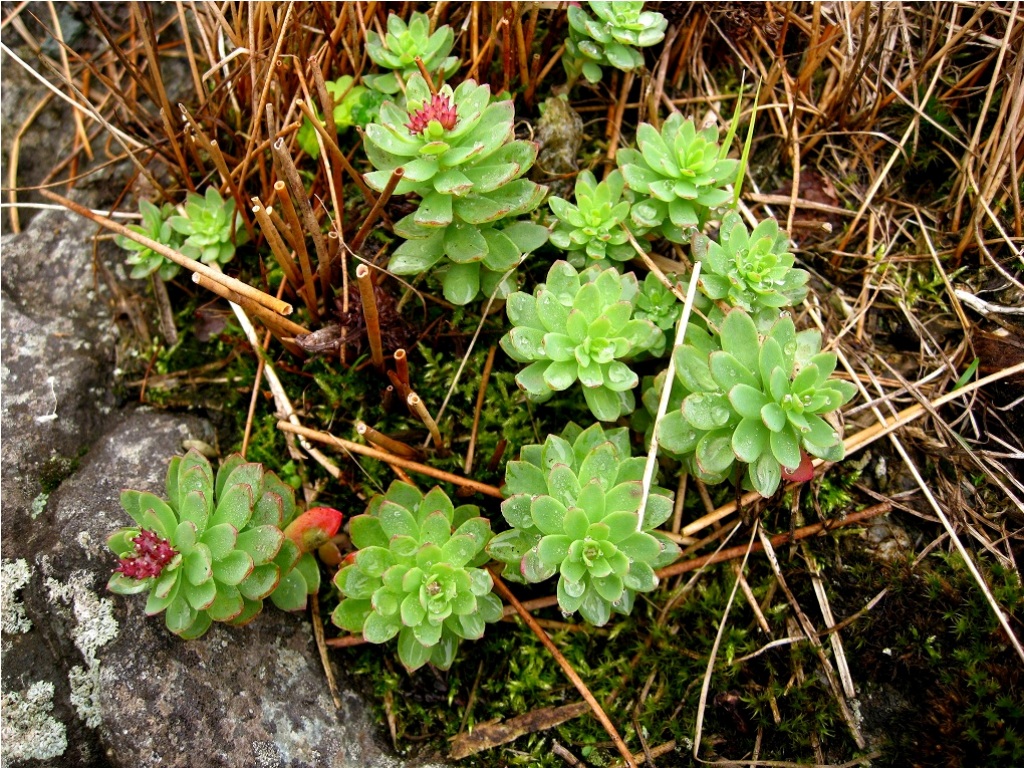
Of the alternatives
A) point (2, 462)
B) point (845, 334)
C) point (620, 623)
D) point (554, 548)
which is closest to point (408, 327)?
point (554, 548)

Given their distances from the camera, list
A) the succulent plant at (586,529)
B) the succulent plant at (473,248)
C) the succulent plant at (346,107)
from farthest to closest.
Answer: the succulent plant at (346,107)
the succulent plant at (473,248)
the succulent plant at (586,529)

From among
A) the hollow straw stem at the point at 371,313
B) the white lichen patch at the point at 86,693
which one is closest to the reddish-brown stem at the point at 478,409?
the hollow straw stem at the point at 371,313

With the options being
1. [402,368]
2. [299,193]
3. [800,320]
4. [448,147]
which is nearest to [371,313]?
[402,368]

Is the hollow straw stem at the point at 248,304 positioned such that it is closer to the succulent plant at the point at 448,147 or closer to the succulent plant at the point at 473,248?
the succulent plant at the point at 473,248

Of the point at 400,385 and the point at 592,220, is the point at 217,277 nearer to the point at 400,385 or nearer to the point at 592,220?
the point at 400,385

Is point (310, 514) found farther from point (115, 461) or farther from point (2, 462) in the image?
point (2, 462)

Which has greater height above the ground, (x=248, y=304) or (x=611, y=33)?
(x=611, y=33)
